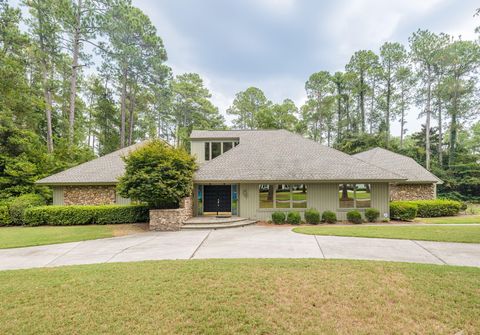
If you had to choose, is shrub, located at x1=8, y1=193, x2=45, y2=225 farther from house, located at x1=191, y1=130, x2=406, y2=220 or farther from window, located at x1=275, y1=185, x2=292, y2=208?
window, located at x1=275, y1=185, x2=292, y2=208

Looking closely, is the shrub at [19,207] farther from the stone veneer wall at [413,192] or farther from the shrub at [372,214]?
the stone veneer wall at [413,192]

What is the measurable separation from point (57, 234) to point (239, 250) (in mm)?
8609

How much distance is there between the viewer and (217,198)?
46.3ft

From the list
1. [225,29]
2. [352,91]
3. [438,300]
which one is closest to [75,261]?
[438,300]

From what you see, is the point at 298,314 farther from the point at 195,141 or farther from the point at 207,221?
the point at 195,141

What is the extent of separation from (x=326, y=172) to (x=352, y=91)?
23.2 metres

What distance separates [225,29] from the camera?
15.4 m

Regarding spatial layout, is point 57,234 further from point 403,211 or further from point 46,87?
point 403,211

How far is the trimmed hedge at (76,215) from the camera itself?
40.1 feet

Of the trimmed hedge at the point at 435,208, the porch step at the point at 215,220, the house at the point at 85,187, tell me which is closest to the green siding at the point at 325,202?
the porch step at the point at 215,220

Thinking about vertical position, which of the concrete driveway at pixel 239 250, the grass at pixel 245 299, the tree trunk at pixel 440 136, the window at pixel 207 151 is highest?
the tree trunk at pixel 440 136

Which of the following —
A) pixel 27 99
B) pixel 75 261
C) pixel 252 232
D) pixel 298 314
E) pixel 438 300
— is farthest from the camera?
pixel 27 99

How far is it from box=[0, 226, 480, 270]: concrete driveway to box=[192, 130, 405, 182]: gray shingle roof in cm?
447

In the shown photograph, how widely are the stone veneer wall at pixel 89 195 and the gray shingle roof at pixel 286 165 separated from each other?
6091 mm
